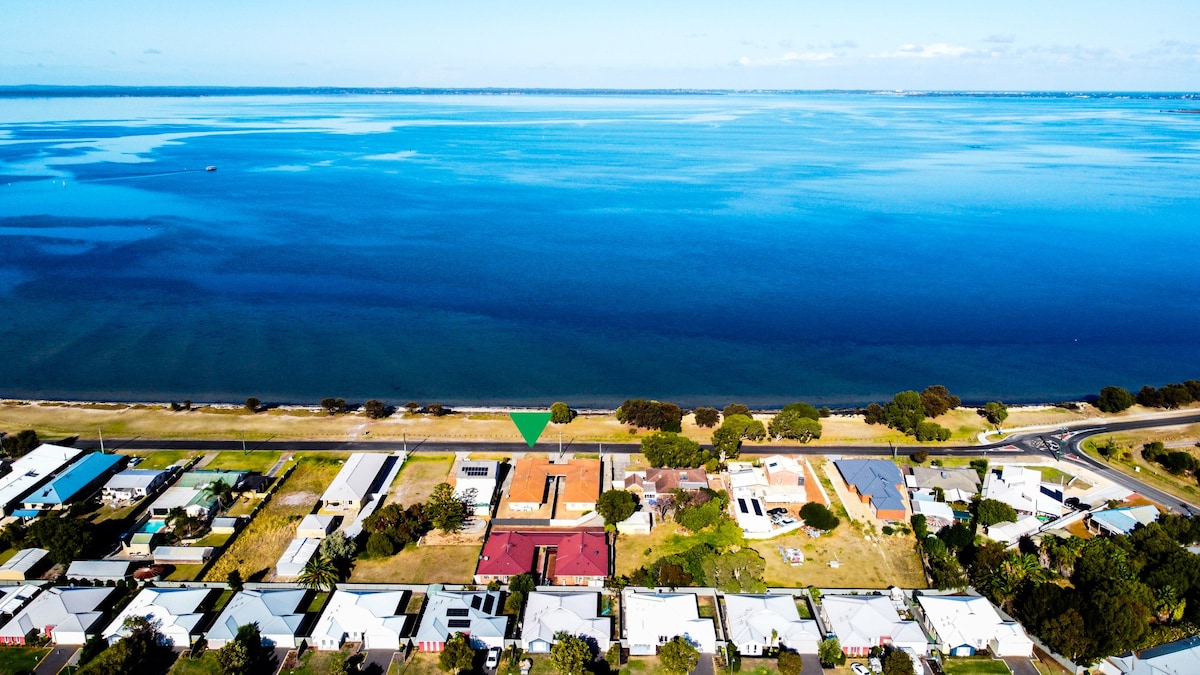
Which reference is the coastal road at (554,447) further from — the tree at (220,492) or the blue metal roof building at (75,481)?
the tree at (220,492)

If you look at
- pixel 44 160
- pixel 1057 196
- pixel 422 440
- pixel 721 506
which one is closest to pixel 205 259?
pixel 422 440

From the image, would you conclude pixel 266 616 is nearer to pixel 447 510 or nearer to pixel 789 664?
pixel 447 510

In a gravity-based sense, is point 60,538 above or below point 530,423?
below

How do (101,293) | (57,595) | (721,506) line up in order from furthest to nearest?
(101,293) < (721,506) < (57,595)

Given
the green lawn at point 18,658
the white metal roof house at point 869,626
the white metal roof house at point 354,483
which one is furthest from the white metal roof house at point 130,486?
the white metal roof house at point 869,626

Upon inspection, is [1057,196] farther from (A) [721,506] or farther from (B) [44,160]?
(B) [44,160]

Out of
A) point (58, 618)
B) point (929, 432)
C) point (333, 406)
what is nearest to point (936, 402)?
point (929, 432)
